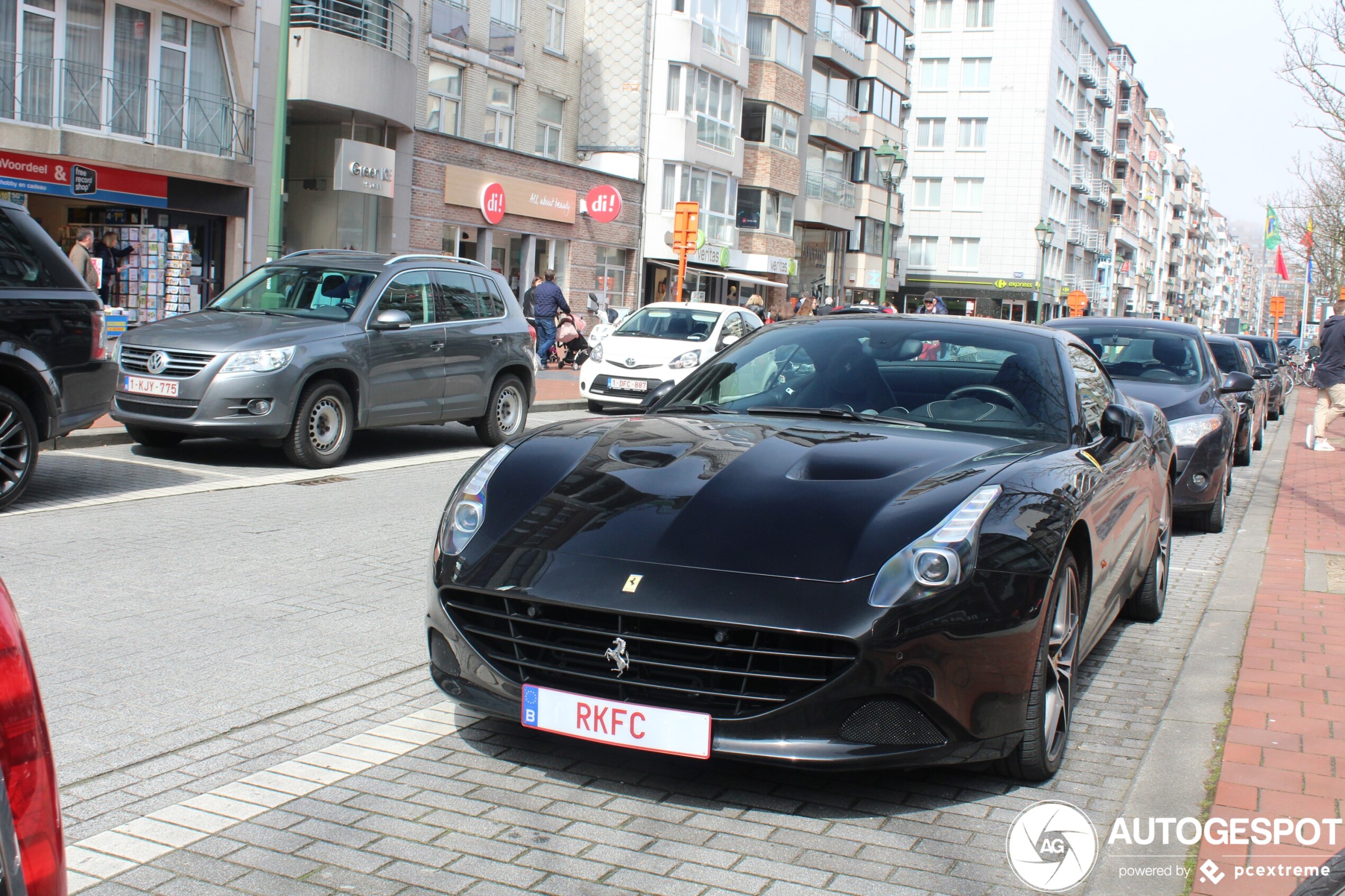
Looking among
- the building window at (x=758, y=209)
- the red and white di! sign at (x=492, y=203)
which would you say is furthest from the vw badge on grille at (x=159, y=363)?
the building window at (x=758, y=209)

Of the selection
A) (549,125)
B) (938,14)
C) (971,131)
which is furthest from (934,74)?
(549,125)

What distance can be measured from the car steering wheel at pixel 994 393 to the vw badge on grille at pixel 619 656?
6.45 feet

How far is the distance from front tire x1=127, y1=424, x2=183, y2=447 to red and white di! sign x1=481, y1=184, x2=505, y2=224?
65.2ft

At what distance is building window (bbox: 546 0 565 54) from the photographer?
34562 millimetres

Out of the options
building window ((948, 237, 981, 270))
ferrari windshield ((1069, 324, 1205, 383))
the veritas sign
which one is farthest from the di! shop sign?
building window ((948, 237, 981, 270))

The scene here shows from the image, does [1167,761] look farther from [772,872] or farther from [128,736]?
[128,736]

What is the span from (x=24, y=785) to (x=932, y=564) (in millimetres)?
2417

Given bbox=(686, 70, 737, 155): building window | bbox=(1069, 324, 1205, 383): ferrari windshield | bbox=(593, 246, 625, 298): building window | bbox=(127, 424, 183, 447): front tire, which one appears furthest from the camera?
bbox=(686, 70, 737, 155): building window

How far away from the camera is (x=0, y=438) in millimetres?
7832

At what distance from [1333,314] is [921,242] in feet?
213

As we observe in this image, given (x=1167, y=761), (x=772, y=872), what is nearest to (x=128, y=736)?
(x=772, y=872)

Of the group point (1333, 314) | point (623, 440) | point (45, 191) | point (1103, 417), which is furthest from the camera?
point (45, 191)

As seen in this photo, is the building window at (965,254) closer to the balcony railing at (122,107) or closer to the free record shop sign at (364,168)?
the free record shop sign at (364,168)

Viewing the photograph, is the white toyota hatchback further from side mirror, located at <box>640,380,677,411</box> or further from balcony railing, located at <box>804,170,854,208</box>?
balcony railing, located at <box>804,170,854,208</box>
